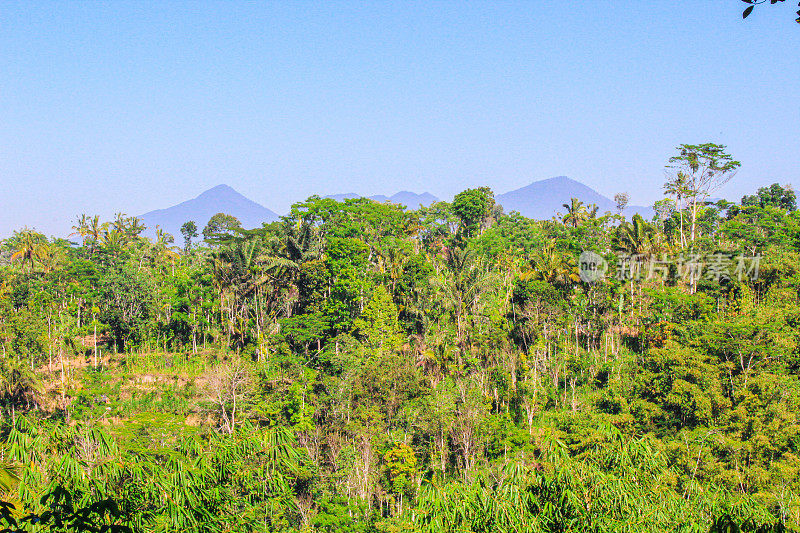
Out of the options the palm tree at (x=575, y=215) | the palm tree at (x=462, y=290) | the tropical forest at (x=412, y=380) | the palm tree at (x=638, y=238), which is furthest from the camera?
the palm tree at (x=575, y=215)

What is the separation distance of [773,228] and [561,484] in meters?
42.4

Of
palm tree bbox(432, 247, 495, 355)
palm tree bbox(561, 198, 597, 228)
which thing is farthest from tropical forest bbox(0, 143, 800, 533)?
palm tree bbox(561, 198, 597, 228)

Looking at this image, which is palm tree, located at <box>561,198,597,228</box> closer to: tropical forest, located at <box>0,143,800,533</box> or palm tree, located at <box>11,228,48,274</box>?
tropical forest, located at <box>0,143,800,533</box>

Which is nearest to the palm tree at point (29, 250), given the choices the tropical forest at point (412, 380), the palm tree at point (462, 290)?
the tropical forest at point (412, 380)

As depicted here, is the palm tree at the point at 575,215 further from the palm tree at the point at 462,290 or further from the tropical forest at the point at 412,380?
the palm tree at the point at 462,290

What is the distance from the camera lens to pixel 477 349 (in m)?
Result: 30.2

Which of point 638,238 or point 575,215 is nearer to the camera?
point 638,238

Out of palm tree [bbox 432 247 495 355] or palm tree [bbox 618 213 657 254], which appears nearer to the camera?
palm tree [bbox 432 247 495 355]

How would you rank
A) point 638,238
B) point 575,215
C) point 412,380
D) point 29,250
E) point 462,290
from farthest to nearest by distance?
point 575,215 → point 29,250 → point 638,238 → point 462,290 → point 412,380

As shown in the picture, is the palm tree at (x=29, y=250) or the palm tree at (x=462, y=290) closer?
the palm tree at (x=462, y=290)

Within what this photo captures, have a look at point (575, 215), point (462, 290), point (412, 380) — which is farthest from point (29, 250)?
point (575, 215)

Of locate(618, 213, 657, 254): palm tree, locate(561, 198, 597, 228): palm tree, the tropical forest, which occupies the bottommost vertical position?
the tropical forest

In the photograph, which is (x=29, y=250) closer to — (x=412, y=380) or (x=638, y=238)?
(x=412, y=380)

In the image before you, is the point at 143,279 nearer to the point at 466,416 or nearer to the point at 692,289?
the point at 466,416
